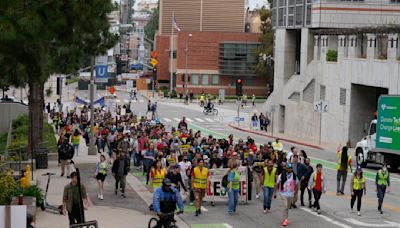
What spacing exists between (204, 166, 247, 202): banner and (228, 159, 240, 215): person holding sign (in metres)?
1.56

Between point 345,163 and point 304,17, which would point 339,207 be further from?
point 304,17

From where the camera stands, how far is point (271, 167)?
2278 cm

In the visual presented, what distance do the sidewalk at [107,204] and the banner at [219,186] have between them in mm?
2040

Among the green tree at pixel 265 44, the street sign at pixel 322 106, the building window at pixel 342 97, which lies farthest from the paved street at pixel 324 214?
the green tree at pixel 265 44

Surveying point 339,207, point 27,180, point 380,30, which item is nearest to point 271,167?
point 339,207

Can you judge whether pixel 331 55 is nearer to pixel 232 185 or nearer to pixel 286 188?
pixel 232 185

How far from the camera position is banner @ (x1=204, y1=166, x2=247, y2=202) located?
24.4 metres

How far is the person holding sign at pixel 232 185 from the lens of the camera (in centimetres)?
2248

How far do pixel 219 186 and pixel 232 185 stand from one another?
6.43 feet

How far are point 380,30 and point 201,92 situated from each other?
69160mm

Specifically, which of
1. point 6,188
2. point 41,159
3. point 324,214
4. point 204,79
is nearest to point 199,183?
point 324,214

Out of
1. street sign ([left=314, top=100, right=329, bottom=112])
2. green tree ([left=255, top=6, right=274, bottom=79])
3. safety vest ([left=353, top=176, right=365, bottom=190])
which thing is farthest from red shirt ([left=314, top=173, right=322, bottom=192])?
green tree ([left=255, top=6, right=274, bottom=79])

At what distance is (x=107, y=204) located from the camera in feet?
80.0

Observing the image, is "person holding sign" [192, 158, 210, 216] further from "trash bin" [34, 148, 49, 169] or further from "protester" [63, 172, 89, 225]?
"trash bin" [34, 148, 49, 169]
